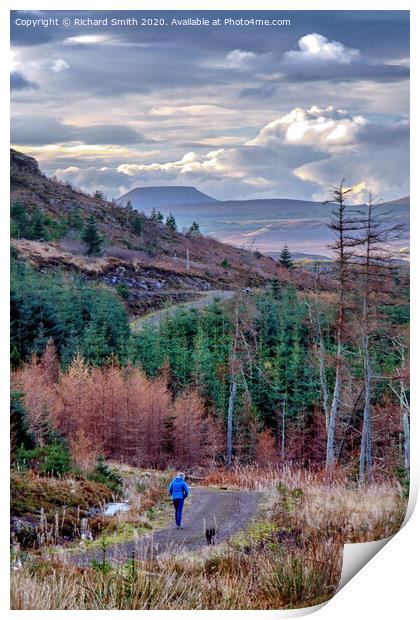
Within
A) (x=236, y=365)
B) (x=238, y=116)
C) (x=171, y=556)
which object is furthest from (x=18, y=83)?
(x=171, y=556)

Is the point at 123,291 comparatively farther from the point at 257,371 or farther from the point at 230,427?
the point at 230,427

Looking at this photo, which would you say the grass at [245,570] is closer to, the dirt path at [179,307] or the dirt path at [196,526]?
the dirt path at [196,526]

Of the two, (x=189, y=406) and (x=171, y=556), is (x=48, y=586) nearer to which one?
(x=171, y=556)

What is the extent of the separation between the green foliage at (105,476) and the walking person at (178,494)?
46cm

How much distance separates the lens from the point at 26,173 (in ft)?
28.2

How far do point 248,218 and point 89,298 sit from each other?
1.62 metres

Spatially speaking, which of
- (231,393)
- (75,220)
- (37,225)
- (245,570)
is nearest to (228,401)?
(231,393)

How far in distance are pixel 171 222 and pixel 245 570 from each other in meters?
2.99

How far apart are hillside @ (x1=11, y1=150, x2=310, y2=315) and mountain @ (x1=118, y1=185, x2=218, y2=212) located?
0.35ft

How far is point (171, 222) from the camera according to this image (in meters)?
9.09

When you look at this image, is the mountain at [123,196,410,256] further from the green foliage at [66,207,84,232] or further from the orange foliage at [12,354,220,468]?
the orange foliage at [12,354,220,468]

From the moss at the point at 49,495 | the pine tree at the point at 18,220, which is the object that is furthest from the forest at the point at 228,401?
the pine tree at the point at 18,220

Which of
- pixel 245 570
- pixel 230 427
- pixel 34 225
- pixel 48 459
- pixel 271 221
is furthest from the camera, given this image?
pixel 271 221

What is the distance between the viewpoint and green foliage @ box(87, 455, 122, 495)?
8641mm
